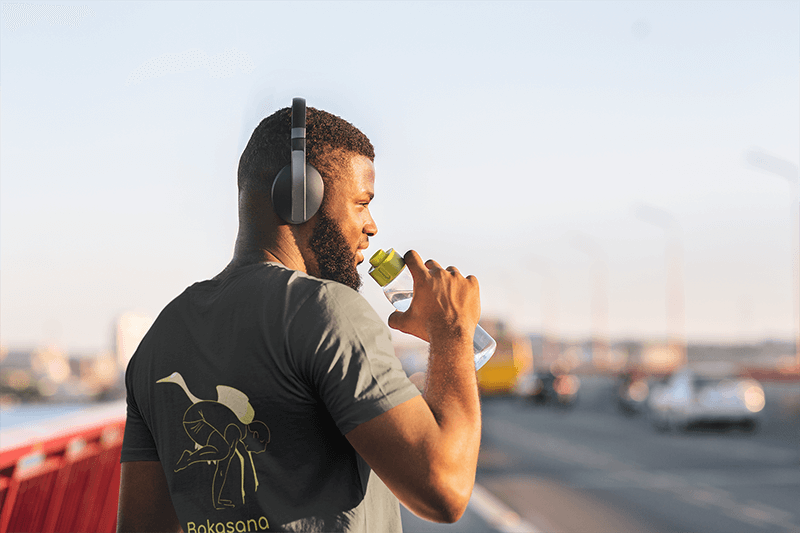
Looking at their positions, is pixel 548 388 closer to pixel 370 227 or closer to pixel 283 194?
pixel 370 227

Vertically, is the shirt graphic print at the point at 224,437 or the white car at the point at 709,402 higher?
the shirt graphic print at the point at 224,437

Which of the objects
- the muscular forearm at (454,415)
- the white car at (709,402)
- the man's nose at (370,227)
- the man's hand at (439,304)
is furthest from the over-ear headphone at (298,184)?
the white car at (709,402)

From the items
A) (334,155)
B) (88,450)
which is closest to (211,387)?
(334,155)

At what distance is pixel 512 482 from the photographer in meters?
13.7

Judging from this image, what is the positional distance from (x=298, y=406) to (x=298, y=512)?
7.3 inches

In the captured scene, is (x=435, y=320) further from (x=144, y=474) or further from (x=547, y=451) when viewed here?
(x=547, y=451)

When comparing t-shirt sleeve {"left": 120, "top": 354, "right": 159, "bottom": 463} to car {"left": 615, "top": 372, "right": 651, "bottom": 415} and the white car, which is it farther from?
car {"left": 615, "top": 372, "right": 651, "bottom": 415}

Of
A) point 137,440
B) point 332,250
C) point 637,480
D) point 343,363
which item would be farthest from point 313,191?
point 637,480

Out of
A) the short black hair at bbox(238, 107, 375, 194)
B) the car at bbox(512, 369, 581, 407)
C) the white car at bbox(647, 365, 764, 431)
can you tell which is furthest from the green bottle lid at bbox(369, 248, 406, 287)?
the car at bbox(512, 369, 581, 407)

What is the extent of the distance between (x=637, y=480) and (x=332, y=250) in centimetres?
1285

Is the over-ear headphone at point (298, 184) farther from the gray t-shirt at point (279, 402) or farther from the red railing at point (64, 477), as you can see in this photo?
the red railing at point (64, 477)

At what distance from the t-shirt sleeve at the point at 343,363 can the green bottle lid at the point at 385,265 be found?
0.41 meters

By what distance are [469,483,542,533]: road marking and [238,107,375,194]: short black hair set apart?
7.89 metres

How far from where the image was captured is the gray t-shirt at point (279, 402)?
1616 mm
